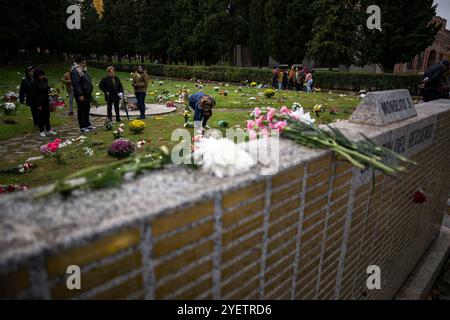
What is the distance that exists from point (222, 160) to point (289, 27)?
30.7 metres

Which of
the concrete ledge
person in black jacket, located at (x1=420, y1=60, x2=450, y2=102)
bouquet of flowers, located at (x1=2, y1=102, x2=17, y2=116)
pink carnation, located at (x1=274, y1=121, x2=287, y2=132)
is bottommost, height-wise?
the concrete ledge

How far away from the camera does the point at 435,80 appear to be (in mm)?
8547

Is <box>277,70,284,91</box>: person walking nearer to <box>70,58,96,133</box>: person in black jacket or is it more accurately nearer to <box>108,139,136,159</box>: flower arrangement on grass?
<box>70,58,96,133</box>: person in black jacket

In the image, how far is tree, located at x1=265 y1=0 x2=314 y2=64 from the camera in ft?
94.7

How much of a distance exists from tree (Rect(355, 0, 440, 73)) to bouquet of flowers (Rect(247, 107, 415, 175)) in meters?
23.6

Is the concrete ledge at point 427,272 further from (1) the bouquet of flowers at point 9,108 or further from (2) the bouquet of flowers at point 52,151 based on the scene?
(1) the bouquet of flowers at point 9,108

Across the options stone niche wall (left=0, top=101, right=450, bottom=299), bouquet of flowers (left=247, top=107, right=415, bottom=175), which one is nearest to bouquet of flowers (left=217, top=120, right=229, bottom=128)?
stone niche wall (left=0, top=101, right=450, bottom=299)

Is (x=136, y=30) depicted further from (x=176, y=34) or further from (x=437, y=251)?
(x=437, y=251)

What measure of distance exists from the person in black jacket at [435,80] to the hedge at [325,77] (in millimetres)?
12287

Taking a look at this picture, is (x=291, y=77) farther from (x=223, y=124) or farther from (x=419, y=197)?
(x=419, y=197)

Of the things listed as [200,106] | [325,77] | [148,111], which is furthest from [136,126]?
[325,77]

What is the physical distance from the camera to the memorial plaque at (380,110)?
9.39 feet

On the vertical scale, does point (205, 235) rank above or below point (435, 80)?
below
